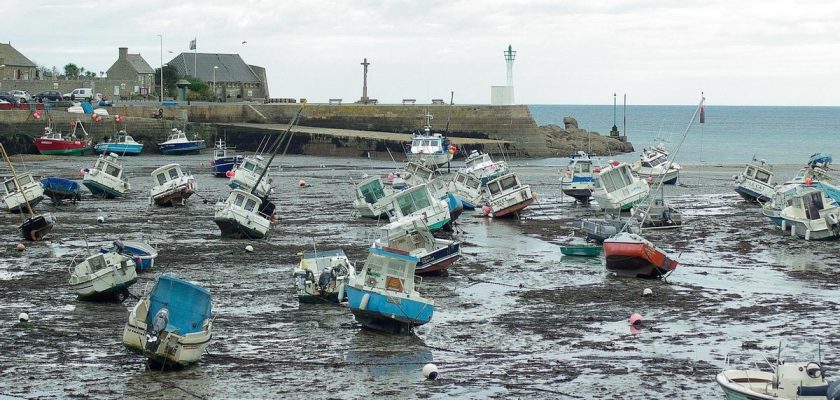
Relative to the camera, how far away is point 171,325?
20.7m

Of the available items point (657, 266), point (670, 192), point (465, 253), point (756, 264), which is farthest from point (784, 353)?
point (670, 192)

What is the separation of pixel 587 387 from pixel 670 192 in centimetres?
3670

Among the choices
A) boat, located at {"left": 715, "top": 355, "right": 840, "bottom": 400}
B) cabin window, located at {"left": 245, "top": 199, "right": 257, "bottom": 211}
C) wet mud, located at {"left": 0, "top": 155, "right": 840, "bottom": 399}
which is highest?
cabin window, located at {"left": 245, "top": 199, "right": 257, "bottom": 211}

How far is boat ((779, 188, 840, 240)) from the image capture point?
37938mm

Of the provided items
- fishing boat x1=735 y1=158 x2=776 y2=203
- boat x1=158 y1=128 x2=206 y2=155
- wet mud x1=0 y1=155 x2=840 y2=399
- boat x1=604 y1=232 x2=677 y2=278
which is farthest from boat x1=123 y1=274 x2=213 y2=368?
boat x1=158 y1=128 x2=206 y2=155

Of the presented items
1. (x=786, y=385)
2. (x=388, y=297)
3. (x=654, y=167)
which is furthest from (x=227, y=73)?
(x=786, y=385)

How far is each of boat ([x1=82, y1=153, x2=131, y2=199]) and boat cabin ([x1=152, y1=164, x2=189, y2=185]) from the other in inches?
140

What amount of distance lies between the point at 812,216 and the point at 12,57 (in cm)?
8145

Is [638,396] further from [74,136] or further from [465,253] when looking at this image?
[74,136]

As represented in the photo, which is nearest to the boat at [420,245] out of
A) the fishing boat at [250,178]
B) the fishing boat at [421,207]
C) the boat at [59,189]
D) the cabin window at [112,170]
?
the fishing boat at [421,207]

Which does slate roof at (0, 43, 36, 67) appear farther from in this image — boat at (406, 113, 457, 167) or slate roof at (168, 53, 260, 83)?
boat at (406, 113, 457, 167)

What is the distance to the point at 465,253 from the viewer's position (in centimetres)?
3512

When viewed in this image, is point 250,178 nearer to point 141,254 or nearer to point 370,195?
point 370,195

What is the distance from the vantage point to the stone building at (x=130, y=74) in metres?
104
